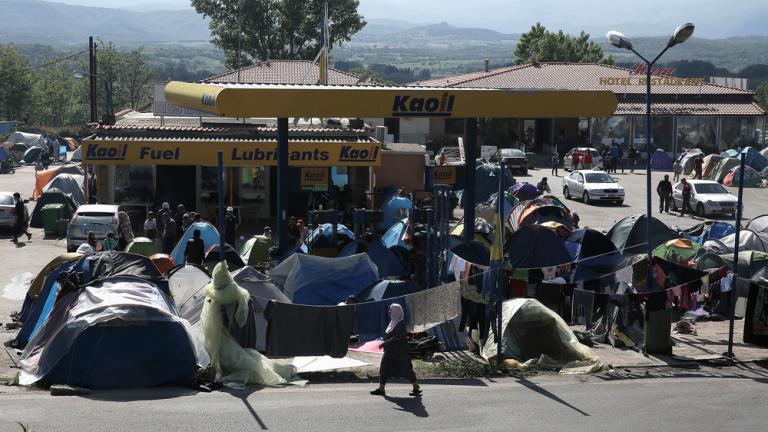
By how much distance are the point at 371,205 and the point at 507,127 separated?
102ft

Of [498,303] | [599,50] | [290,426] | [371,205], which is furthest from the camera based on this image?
[599,50]

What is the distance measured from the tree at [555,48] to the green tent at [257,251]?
7074cm

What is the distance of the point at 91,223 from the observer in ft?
88.3

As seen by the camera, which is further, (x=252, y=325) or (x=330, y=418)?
(x=252, y=325)

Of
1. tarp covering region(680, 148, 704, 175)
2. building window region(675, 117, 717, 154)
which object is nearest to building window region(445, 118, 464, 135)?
building window region(675, 117, 717, 154)

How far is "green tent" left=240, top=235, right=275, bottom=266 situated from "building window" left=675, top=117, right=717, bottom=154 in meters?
40.9

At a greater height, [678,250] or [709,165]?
[709,165]

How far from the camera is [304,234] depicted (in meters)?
24.9

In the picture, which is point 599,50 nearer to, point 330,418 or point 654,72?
point 654,72

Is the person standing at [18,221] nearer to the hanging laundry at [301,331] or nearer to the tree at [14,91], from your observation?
the hanging laundry at [301,331]

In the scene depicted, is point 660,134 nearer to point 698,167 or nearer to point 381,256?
point 698,167

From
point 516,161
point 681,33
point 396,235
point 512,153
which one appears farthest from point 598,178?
point 681,33

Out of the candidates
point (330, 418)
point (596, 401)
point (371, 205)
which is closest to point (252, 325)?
point (330, 418)

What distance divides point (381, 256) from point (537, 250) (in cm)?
374
